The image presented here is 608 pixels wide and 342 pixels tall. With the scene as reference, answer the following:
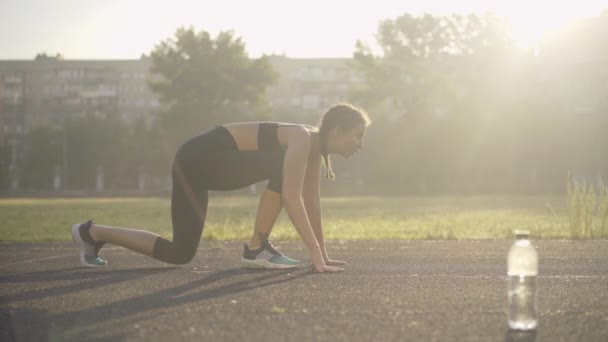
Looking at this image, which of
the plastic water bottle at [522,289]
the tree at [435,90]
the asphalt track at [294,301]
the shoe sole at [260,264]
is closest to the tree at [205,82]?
the tree at [435,90]

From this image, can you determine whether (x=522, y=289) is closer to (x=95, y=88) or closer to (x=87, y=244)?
(x=87, y=244)

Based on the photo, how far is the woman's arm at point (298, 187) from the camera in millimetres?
6590

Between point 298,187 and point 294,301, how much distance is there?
135 centimetres

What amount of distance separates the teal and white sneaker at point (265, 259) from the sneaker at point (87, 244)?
4.12 feet

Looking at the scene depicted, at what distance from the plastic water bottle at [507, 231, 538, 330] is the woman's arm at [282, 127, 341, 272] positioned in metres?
2.07

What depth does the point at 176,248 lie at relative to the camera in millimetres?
6973

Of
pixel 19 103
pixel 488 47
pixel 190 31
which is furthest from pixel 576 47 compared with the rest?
pixel 19 103

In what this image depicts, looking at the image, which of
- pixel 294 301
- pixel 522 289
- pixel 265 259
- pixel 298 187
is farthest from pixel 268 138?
pixel 522 289

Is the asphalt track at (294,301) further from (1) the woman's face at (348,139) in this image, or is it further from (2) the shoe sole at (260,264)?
(1) the woman's face at (348,139)

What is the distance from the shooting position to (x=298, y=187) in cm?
666

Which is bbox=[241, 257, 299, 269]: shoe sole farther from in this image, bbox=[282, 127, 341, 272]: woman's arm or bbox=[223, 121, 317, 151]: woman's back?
bbox=[223, 121, 317, 151]: woman's back

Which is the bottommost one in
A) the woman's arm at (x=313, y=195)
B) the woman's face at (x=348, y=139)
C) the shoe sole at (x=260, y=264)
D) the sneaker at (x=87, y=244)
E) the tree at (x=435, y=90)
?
the shoe sole at (x=260, y=264)

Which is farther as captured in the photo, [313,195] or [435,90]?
[435,90]

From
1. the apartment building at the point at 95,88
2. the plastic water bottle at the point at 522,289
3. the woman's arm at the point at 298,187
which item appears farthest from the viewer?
the apartment building at the point at 95,88
